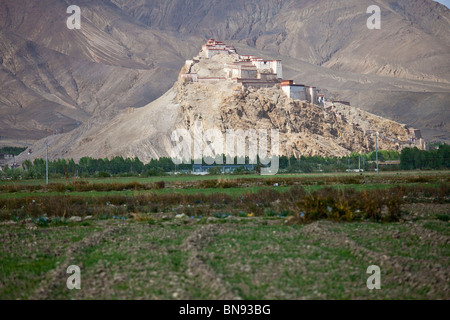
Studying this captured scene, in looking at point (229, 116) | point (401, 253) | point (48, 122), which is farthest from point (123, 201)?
point (48, 122)

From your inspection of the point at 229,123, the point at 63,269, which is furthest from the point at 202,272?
the point at 229,123

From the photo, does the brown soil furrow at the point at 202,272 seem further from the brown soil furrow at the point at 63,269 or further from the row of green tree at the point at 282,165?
the row of green tree at the point at 282,165

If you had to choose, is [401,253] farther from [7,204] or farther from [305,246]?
[7,204]

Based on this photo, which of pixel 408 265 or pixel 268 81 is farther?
pixel 268 81

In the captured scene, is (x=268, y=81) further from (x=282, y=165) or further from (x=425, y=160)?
(x=425, y=160)

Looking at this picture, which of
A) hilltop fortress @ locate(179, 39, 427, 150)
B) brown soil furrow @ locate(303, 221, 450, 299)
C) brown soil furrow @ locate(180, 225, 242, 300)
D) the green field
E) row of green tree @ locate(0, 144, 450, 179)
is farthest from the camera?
hilltop fortress @ locate(179, 39, 427, 150)

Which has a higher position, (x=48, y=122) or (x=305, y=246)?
(x=48, y=122)

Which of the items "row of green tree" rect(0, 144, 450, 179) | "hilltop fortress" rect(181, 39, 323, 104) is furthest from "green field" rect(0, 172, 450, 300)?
"hilltop fortress" rect(181, 39, 323, 104)

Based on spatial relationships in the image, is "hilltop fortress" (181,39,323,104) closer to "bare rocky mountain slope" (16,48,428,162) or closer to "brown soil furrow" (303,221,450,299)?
"bare rocky mountain slope" (16,48,428,162)

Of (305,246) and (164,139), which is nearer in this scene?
(305,246)
